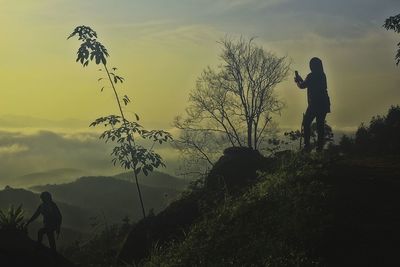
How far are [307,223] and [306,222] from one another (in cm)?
Result: 3

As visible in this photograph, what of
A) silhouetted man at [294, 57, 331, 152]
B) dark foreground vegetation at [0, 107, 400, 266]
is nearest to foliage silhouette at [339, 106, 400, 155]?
dark foreground vegetation at [0, 107, 400, 266]

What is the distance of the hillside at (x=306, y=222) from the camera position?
34.4 ft

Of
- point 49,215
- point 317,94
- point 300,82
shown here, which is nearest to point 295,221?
point 317,94

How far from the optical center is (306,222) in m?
11.6

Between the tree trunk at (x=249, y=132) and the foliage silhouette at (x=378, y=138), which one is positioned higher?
the tree trunk at (x=249, y=132)

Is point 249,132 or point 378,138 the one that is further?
point 249,132

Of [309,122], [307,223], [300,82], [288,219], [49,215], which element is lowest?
[307,223]

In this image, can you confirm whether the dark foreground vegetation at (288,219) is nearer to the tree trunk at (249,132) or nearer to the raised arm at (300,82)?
the raised arm at (300,82)

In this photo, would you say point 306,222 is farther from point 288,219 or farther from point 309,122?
point 309,122

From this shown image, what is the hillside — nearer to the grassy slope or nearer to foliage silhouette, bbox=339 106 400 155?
the grassy slope

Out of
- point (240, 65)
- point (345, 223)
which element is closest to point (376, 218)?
point (345, 223)

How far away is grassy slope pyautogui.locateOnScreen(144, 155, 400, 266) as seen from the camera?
1047cm

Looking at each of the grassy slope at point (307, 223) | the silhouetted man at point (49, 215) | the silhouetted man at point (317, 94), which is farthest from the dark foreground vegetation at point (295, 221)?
the silhouetted man at point (49, 215)

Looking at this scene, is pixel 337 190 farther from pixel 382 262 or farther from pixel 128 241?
pixel 128 241
